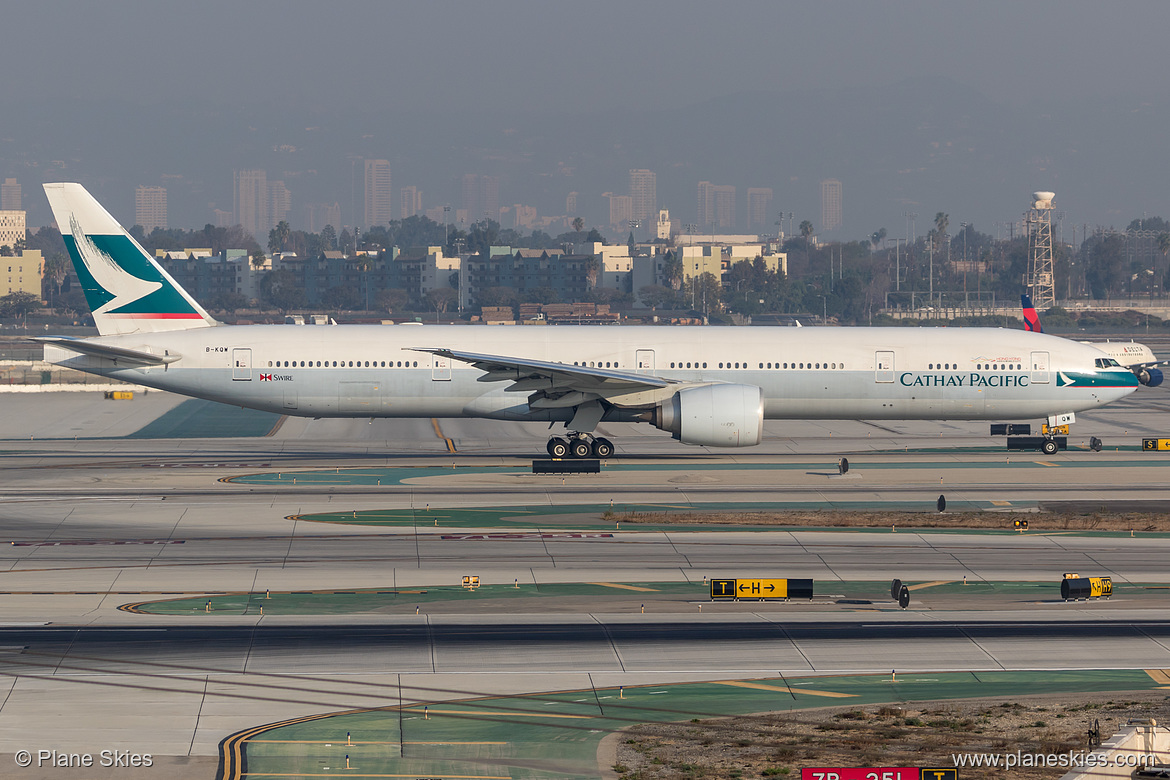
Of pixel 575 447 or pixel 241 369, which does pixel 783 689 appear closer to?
pixel 575 447

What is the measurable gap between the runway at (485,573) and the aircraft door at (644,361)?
12.2ft

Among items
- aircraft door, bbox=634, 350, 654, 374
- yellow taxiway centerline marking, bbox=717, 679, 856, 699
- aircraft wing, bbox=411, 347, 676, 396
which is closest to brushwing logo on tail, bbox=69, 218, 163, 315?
aircraft wing, bbox=411, 347, 676, 396

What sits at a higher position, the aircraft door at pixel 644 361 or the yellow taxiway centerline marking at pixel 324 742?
the aircraft door at pixel 644 361

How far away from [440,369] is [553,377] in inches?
192

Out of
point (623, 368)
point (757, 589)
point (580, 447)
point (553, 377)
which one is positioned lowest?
point (757, 589)

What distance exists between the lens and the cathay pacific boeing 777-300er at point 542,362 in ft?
153

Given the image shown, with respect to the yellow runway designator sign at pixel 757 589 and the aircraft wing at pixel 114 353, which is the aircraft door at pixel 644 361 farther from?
the yellow runway designator sign at pixel 757 589

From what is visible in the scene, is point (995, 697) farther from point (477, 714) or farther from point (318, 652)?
point (318, 652)

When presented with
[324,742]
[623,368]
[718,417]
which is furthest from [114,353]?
[324,742]

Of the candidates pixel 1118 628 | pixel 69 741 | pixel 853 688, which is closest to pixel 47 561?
pixel 69 741

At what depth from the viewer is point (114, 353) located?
4591cm

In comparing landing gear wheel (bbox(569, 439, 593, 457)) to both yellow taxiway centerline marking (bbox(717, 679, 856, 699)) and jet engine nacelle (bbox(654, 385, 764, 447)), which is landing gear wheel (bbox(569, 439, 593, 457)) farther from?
yellow taxiway centerline marking (bbox(717, 679, 856, 699))

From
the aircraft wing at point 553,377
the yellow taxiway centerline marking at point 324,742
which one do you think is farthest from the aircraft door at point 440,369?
the yellow taxiway centerline marking at point 324,742

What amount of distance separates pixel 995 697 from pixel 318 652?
12.0 m
